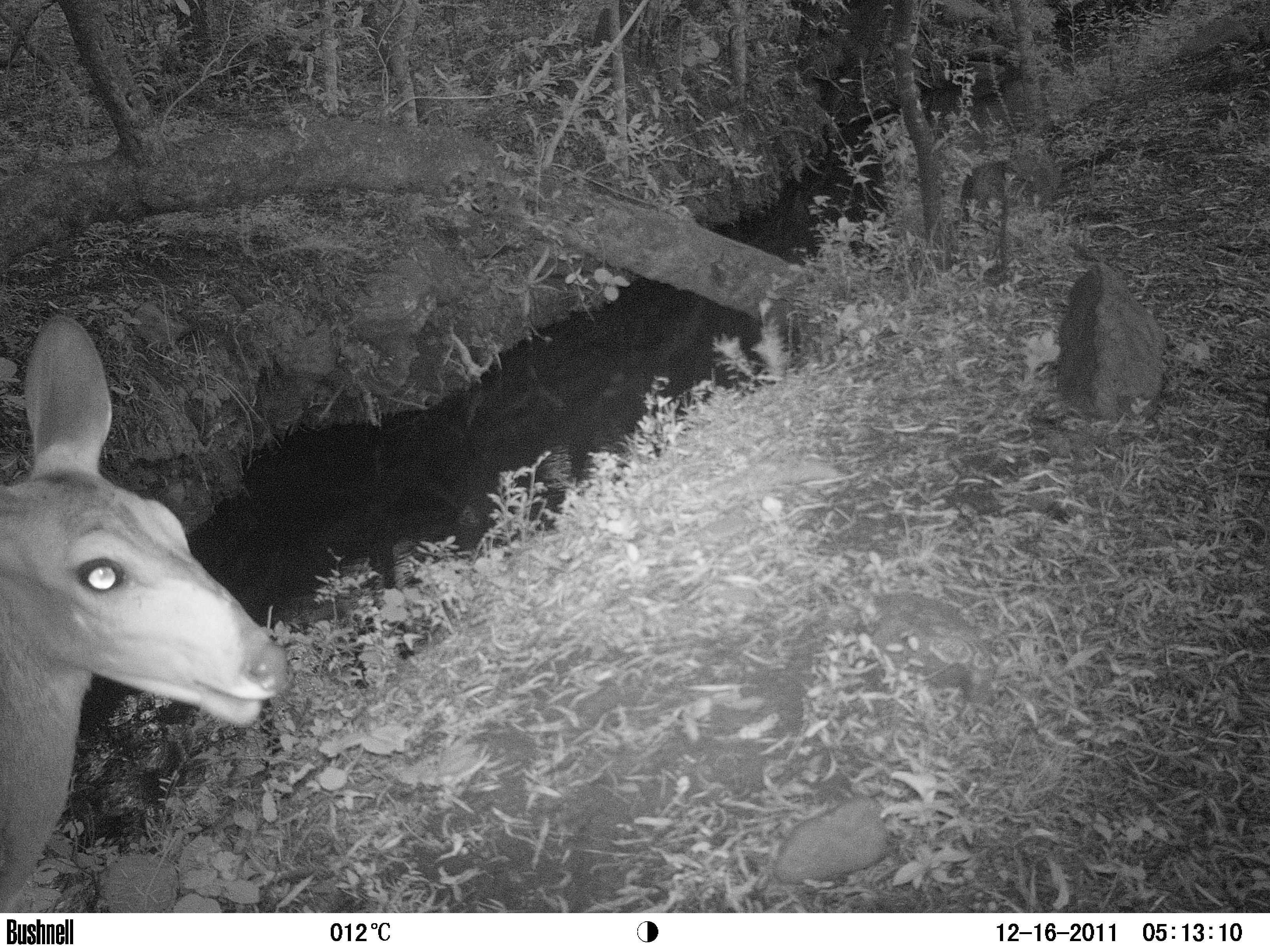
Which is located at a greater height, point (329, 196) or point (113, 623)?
point (113, 623)

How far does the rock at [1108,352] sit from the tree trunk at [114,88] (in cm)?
383

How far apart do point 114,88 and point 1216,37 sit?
8.20 meters

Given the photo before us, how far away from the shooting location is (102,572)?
7.25 ft

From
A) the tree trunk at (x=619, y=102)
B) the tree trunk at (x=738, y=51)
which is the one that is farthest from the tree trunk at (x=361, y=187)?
the tree trunk at (x=738, y=51)

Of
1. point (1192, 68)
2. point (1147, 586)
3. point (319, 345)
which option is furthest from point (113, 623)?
point (1192, 68)

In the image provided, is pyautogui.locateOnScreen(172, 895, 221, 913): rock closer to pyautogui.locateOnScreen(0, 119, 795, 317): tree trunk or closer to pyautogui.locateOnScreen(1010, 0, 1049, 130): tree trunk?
pyautogui.locateOnScreen(0, 119, 795, 317): tree trunk

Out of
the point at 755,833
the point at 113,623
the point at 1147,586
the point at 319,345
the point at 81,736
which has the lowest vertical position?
the point at 81,736

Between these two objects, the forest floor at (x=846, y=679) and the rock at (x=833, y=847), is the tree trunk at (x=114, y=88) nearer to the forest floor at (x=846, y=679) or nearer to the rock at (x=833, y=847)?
the forest floor at (x=846, y=679)

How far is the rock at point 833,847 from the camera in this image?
2.42 meters

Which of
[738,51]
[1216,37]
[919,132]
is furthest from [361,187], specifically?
[1216,37]

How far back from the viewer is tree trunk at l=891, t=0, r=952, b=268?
Answer: 16.1ft

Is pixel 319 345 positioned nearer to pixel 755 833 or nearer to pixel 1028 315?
pixel 1028 315

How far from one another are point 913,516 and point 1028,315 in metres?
1.55
